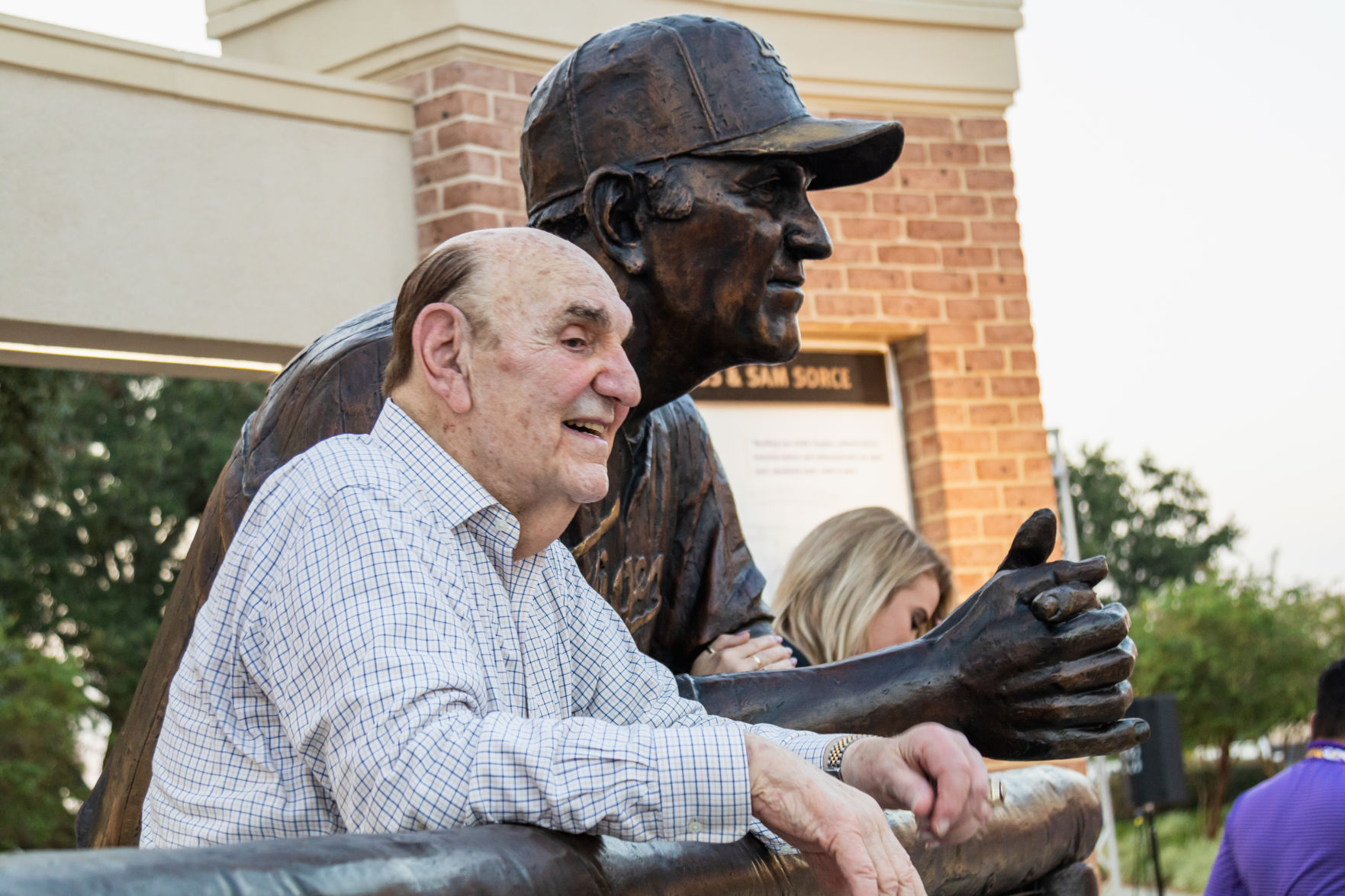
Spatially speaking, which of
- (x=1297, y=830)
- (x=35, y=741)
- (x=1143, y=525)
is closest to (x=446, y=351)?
(x=1297, y=830)

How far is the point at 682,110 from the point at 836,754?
1.06 m

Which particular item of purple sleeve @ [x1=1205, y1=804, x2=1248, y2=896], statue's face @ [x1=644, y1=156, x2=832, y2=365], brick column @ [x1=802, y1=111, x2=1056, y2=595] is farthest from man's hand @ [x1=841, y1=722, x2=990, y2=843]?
brick column @ [x1=802, y1=111, x2=1056, y2=595]

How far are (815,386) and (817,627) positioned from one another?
284 centimetres

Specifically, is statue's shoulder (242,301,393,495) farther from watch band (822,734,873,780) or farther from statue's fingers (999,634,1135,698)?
statue's fingers (999,634,1135,698)

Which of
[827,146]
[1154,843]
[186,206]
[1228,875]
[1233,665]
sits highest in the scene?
[186,206]

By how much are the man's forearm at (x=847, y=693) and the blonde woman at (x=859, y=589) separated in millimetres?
1701

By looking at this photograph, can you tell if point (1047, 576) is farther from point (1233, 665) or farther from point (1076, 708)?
point (1233, 665)

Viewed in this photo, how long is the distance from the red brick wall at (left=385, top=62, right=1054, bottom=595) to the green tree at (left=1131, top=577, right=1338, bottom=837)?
17124 mm

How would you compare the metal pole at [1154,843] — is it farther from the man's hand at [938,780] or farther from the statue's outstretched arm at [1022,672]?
the man's hand at [938,780]

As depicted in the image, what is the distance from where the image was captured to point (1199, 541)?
38.8 m

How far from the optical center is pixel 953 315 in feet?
22.2

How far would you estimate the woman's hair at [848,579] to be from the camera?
12.5 feet

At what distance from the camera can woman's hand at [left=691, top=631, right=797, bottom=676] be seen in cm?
237

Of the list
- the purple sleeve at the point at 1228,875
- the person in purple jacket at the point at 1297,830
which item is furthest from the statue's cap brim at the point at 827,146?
the purple sleeve at the point at 1228,875
